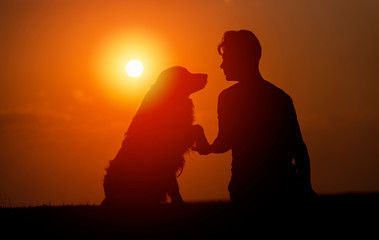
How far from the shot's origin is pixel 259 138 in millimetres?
4078

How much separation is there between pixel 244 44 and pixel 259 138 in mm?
765

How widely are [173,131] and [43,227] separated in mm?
3037

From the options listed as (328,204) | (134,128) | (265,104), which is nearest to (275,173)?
(265,104)

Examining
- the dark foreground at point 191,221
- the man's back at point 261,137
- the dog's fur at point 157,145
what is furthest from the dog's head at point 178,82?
the man's back at point 261,137

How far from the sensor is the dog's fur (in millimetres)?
7262

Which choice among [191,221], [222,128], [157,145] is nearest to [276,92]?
[222,128]

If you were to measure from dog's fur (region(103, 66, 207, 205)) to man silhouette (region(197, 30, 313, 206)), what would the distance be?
8.81 ft

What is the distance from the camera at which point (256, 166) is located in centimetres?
405

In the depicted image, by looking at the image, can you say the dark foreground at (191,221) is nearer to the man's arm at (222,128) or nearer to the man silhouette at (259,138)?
the man silhouette at (259,138)

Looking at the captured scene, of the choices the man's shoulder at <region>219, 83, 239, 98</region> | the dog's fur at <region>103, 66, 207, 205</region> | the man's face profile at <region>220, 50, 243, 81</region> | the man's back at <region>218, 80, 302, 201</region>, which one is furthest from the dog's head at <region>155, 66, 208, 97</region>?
the man's back at <region>218, 80, 302, 201</region>

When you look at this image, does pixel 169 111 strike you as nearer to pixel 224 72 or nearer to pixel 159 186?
pixel 159 186

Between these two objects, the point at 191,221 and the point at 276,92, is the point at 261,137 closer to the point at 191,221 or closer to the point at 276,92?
the point at 276,92

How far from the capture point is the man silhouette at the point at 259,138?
4031mm

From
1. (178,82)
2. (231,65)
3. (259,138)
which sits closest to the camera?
(259,138)
